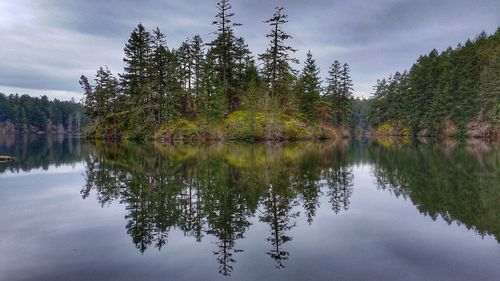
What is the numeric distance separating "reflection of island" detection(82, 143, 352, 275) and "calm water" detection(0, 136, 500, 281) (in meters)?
0.06

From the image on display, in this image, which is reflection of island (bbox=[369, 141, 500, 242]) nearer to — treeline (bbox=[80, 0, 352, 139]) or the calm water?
the calm water

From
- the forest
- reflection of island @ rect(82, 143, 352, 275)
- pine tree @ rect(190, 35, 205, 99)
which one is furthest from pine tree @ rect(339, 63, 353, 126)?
reflection of island @ rect(82, 143, 352, 275)

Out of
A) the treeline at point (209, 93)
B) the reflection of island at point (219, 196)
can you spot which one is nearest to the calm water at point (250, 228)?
the reflection of island at point (219, 196)

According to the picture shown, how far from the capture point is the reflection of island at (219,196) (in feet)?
32.3

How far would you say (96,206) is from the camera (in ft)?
44.8

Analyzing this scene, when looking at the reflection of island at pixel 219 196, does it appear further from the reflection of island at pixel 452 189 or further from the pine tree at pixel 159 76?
the pine tree at pixel 159 76

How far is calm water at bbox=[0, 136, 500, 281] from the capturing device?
748 centimetres

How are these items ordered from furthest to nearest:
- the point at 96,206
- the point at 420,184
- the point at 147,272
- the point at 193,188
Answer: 1. the point at 420,184
2. the point at 193,188
3. the point at 96,206
4. the point at 147,272

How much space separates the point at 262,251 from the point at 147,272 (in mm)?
2564

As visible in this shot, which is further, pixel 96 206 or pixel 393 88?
pixel 393 88

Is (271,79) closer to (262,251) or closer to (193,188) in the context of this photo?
(193,188)

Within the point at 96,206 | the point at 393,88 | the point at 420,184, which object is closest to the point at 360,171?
the point at 420,184

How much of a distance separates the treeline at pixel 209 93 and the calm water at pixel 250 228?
41560 millimetres

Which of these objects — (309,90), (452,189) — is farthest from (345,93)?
(452,189)
